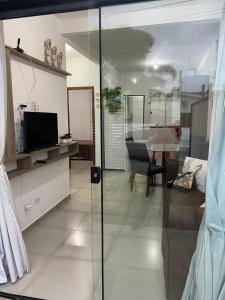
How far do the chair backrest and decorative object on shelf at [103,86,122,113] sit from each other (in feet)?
1.65

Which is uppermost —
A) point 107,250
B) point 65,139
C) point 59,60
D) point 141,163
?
point 59,60

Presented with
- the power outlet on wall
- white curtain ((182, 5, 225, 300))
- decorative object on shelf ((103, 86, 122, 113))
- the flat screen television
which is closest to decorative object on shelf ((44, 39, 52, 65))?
the flat screen television

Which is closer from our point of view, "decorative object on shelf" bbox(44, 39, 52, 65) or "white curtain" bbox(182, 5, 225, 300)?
"white curtain" bbox(182, 5, 225, 300)

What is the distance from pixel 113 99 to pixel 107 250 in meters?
1.43

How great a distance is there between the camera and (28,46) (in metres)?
3.01

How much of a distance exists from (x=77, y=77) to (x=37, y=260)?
18.8 feet

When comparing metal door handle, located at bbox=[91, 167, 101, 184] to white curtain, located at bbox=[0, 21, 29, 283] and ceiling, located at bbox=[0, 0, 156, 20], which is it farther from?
ceiling, located at bbox=[0, 0, 156, 20]

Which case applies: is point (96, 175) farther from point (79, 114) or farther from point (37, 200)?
point (79, 114)

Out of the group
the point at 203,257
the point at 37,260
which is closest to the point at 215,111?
the point at 203,257

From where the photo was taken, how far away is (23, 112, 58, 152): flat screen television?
284 cm

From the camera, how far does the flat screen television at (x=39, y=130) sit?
2844 millimetres

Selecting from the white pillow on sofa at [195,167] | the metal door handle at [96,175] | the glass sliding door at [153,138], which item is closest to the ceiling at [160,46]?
the glass sliding door at [153,138]

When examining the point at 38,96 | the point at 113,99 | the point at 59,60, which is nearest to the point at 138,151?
the point at 113,99

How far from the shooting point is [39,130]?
3.10 metres
